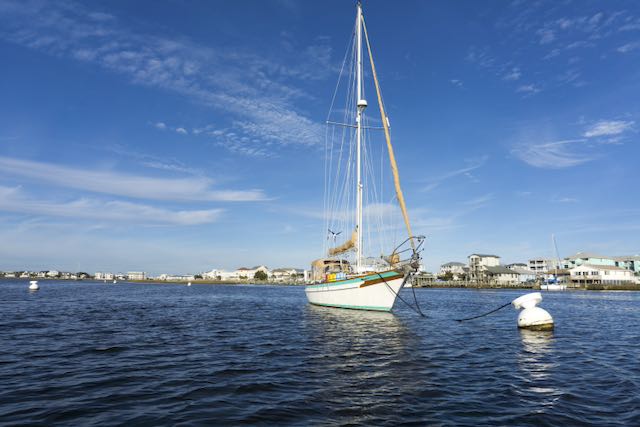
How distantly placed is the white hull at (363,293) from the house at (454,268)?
151653 mm

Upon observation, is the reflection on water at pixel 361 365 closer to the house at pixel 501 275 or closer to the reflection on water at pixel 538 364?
the reflection on water at pixel 538 364

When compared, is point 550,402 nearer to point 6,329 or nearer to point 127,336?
point 127,336

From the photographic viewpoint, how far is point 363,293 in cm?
3403

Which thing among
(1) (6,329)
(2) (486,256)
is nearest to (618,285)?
(2) (486,256)

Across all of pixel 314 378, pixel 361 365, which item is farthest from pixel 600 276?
pixel 314 378

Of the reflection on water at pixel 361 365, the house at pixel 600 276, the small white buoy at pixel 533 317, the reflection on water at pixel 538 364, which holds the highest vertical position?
the house at pixel 600 276

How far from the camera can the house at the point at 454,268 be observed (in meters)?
181

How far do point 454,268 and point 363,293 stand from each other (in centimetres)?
16667

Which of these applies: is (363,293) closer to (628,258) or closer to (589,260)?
(589,260)

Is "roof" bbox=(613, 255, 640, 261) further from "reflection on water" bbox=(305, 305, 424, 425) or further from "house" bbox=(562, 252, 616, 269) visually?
"reflection on water" bbox=(305, 305, 424, 425)

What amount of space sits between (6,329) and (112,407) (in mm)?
19790

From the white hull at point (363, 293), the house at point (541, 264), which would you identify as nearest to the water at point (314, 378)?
the white hull at point (363, 293)

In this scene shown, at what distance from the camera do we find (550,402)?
33.9 feet

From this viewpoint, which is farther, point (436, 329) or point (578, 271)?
point (578, 271)
